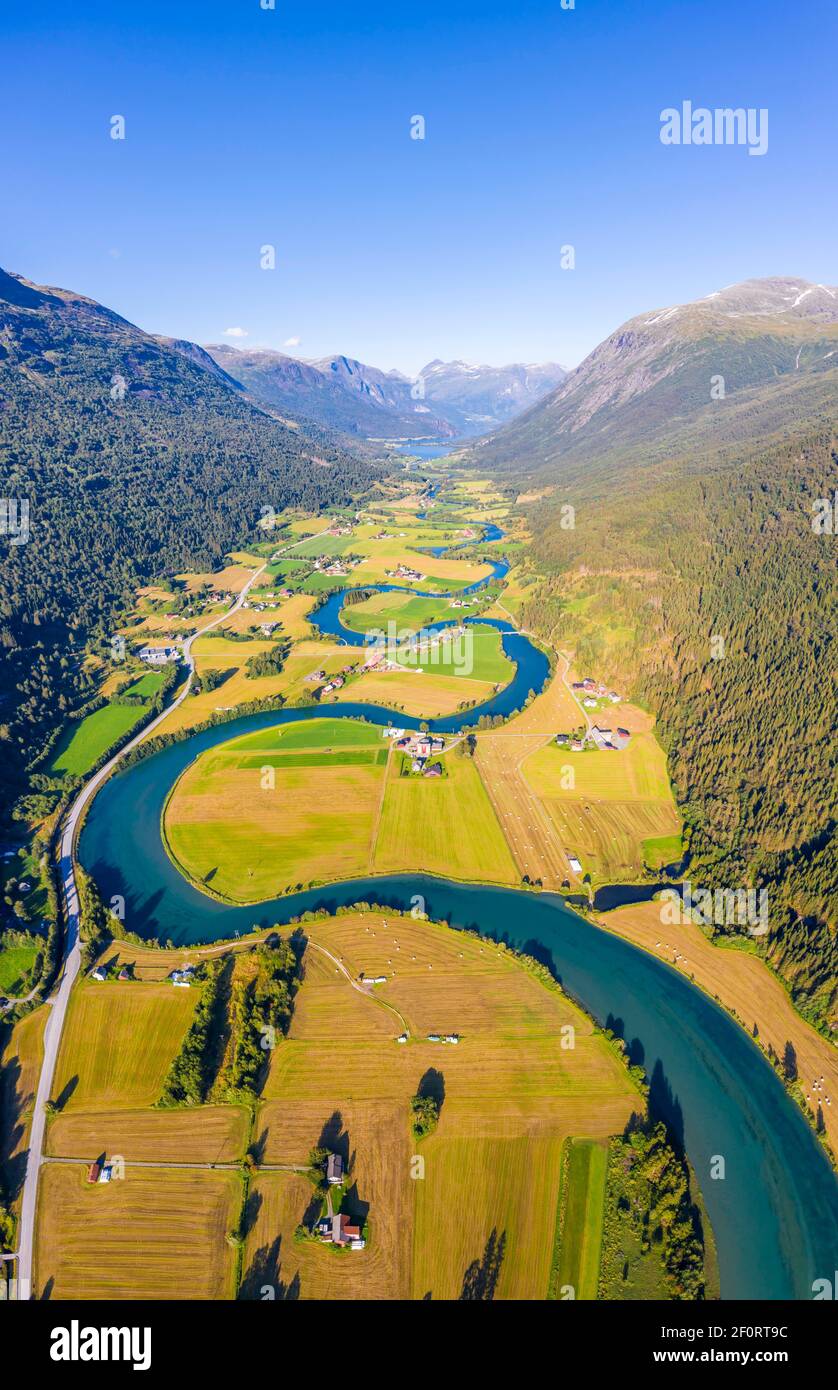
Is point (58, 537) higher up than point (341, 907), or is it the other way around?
point (58, 537)

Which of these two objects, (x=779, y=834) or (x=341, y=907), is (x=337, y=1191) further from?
(x=779, y=834)

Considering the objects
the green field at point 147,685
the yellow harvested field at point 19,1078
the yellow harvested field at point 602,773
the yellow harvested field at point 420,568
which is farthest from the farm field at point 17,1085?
the yellow harvested field at point 420,568

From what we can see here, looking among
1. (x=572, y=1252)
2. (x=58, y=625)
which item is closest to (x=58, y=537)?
(x=58, y=625)

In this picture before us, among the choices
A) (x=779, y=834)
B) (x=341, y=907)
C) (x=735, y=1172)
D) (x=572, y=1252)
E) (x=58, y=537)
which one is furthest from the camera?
(x=58, y=537)

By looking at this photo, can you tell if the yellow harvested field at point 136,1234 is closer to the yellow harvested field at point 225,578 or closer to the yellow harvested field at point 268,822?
the yellow harvested field at point 268,822

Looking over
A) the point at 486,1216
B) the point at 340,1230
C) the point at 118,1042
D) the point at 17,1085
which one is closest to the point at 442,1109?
the point at 486,1216

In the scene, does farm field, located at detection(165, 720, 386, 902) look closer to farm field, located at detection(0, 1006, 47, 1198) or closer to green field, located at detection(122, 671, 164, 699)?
farm field, located at detection(0, 1006, 47, 1198)

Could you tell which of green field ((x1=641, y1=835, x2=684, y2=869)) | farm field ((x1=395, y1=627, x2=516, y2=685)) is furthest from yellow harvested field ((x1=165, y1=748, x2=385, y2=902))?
farm field ((x1=395, y1=627, x2=516, y2=685))
